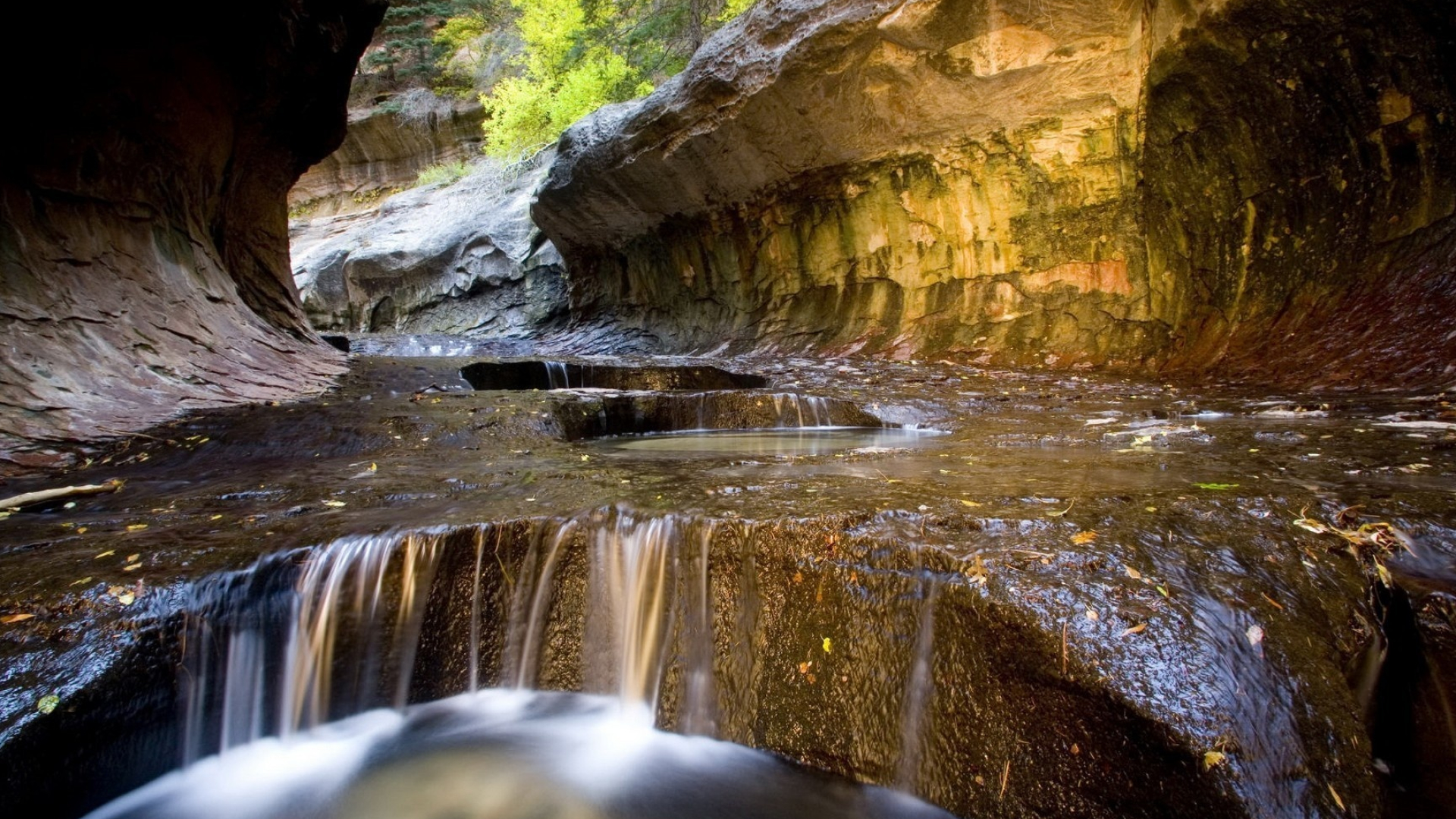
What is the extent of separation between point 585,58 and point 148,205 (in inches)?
558

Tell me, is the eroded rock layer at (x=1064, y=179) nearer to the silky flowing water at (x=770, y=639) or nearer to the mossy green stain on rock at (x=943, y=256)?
the mossy green stain on rock at (x=943, y=256)

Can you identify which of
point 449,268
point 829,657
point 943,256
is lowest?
point 829,657

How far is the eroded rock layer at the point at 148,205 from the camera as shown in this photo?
4.96 m

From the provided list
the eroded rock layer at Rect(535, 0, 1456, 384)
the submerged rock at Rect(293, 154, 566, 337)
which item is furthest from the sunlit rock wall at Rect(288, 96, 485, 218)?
the eroded rock layer at Rect(535, 0, 1456, 384)

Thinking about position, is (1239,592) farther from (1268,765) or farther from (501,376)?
(501,376)

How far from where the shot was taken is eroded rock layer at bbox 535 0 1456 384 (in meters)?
5.66

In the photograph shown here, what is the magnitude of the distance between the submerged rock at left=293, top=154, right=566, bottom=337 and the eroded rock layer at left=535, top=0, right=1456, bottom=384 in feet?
17.6

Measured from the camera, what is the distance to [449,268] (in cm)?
1886

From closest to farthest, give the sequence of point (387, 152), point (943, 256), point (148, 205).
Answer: point (148, 205) → point (943, 256) → point (387, 152)

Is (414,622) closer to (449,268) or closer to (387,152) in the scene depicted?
(449,268)

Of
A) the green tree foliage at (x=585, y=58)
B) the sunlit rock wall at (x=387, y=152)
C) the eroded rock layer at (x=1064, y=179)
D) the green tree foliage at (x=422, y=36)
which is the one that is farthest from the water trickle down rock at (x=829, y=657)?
the green tree foliage at (x=422, y=36)

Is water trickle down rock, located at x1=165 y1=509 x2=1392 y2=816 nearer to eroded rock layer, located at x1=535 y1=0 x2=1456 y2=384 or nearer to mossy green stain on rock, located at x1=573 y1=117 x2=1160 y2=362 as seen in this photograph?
eroded rock layer, located at x1=535 y1=0 x2=1456 y2=384

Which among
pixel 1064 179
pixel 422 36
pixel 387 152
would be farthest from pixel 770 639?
pixel 422 36

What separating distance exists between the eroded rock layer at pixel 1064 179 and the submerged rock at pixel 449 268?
535cm
